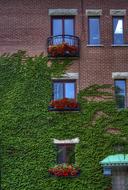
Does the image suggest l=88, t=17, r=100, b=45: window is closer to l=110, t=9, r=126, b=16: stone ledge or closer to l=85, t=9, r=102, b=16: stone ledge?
l=85, t=9, r=102, b=16: stone ledge

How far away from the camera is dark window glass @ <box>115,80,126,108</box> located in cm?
2784

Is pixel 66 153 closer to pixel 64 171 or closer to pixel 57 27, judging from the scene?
pixel 64 171

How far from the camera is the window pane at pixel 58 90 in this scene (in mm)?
27734

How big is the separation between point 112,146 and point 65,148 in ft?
7.69

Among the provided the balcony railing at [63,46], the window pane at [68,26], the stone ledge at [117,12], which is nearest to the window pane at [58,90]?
the balcony railing at [63,46]

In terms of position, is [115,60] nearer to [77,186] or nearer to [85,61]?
[85,61]

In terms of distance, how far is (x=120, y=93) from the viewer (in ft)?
91.5

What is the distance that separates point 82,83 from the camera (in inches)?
1094

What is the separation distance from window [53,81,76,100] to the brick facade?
1.59ft

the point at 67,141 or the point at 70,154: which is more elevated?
the point at 67,141

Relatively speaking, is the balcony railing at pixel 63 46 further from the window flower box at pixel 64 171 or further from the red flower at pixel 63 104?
the window flower box at pixel 64 171

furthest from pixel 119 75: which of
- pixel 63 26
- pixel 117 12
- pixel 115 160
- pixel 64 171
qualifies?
pixel 64 171

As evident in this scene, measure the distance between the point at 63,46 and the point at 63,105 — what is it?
3.00 metres

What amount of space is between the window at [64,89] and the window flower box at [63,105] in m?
0.47
